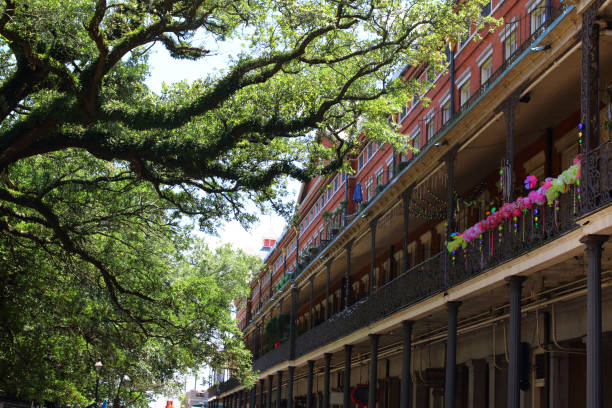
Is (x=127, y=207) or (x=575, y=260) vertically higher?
(x=127, y=207)

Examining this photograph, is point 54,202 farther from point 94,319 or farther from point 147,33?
point 147,33

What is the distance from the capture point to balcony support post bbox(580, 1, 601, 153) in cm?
1142

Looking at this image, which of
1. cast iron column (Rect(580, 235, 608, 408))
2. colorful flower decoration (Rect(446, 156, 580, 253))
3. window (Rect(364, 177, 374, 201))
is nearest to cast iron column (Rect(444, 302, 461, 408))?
Answer: colorful flower decoration (Rect(446, 156, 580, 253))

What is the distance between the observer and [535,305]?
55.5 feet

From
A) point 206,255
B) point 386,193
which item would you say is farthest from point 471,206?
point 206,255

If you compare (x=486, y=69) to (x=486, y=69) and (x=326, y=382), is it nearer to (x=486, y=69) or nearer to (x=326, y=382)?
(x=486, y=69)

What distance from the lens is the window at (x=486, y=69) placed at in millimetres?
23945

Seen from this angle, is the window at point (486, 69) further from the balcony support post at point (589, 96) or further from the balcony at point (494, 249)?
the balcony support post at point (589, 96)

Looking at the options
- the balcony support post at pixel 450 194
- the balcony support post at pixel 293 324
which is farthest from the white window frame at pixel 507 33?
the balcony support post at pixel 293 324

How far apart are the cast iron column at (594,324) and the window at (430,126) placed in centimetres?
1780

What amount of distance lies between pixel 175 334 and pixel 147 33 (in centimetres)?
956

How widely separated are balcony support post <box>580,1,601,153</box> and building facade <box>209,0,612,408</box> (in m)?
0.02

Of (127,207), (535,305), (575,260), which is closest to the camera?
(575,260)

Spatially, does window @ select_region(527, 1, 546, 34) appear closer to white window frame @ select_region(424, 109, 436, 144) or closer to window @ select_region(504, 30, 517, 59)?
window @ select_region(504, 30, 517, 59)
